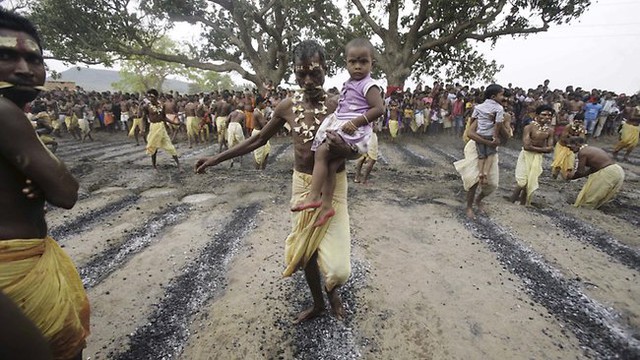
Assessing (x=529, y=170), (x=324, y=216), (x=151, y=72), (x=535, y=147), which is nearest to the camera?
(x=324, y=216)

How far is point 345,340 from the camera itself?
104 inches

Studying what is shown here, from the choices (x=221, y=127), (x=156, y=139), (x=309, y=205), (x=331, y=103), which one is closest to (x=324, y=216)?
(x=309, y=205)

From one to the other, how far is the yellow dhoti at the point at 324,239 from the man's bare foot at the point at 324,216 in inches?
2.8

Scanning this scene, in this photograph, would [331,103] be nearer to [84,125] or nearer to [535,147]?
[535,147]

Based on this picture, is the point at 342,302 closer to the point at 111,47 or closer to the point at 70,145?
the point at 70,145

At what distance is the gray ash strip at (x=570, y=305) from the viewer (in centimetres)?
264

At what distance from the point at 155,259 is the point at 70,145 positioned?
481 inches

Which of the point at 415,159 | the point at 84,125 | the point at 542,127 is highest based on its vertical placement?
the point at 542,127

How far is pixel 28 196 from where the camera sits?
4.37 feet

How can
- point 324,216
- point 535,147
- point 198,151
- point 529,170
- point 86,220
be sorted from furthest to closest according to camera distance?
point 198,151
point 529,170
point 535,147
point 86,220
point 324,216

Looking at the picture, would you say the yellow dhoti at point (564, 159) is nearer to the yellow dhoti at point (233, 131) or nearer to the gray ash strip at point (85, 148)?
the yellow dhoti at point (233, 131)

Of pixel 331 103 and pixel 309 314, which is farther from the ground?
pixel 331 103

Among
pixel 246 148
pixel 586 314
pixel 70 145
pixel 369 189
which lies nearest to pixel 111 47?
pixel 70 145

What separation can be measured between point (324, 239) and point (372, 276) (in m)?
1.40
